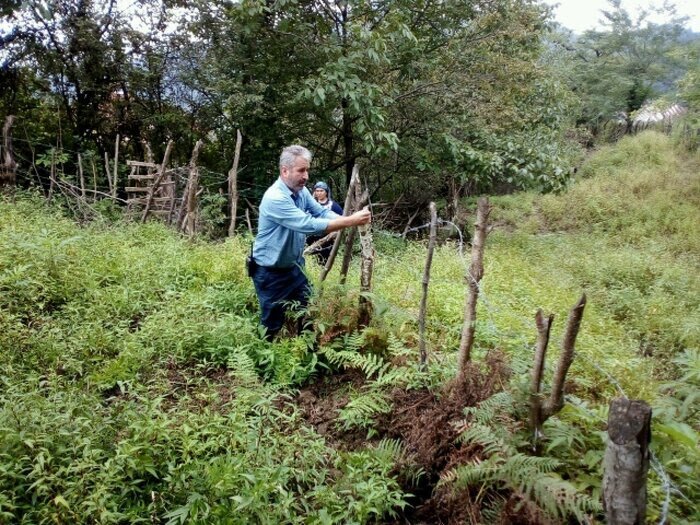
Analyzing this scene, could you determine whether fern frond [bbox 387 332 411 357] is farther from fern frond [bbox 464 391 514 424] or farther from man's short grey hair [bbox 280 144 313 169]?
man's short grey hair [bbox 280 144 313 169]

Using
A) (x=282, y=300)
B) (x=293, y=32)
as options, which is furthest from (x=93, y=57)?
(x=282, y=300)

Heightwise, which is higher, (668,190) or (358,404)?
(668,190)

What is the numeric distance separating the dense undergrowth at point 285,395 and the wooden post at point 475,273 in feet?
0.45

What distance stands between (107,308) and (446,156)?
306 inches

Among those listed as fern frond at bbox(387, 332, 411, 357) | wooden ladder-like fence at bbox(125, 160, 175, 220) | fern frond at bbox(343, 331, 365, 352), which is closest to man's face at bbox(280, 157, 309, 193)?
fern frond at bbox(343, 331, 365, 352)

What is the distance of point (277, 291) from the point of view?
413 cm

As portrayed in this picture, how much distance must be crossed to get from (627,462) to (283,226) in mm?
2908

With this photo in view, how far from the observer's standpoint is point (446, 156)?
10.3 m

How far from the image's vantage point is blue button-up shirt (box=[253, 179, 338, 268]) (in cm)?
370

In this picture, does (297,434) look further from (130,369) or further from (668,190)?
(668,190)

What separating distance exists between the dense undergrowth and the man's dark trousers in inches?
7.4

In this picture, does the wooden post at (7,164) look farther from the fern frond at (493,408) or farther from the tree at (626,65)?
the tree at (626,65)

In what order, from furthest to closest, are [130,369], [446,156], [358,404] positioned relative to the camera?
[446,156]
[130,369]
[358,404]

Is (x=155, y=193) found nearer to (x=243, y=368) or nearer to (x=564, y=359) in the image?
(x=243, y=368)
